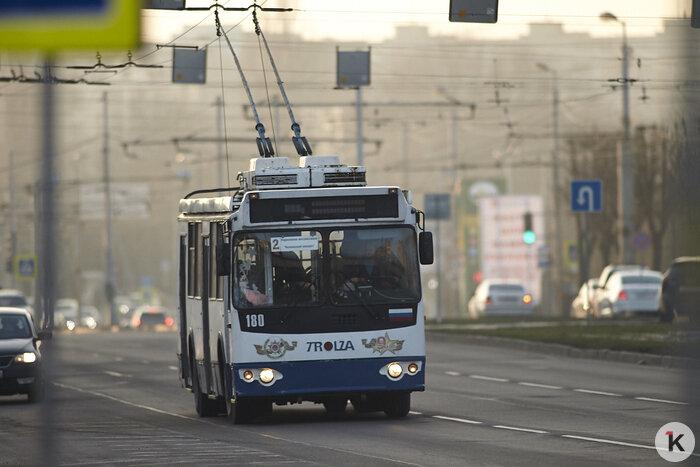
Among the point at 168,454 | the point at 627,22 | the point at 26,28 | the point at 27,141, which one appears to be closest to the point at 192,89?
the point at 27,141

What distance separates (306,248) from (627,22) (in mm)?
30319

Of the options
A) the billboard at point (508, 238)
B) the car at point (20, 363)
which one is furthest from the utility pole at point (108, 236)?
the car at point (20, 363)

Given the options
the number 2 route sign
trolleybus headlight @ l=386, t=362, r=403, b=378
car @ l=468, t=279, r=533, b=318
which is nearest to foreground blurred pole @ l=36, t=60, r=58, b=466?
the number 2 route sign

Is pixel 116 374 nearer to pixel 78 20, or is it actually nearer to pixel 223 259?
pixel 223 259

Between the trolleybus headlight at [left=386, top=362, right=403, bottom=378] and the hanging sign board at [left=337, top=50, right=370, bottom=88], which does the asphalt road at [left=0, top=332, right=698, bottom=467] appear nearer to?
the trolleybus headlight at [left=386, top=362, right=403, bottom=378]

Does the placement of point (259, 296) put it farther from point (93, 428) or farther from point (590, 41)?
point (590, 41)

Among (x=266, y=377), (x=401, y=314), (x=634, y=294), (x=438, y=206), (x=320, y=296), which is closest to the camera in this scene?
(x=266, y=377)

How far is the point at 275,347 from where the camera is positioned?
16328mm

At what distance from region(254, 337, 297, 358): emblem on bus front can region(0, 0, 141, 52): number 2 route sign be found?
1185 cm

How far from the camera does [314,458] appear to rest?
12875 mm

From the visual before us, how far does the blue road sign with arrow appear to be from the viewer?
3338 centimetres

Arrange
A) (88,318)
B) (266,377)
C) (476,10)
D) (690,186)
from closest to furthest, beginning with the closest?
(690,186), (266,377), (476,10), (88,318)

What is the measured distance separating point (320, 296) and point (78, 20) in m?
12.0

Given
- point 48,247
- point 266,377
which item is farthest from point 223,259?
point 48,247
